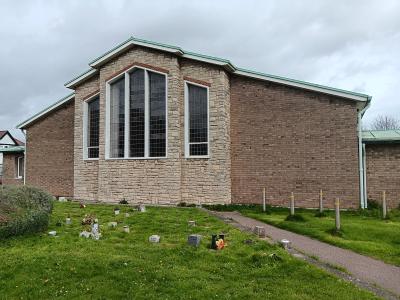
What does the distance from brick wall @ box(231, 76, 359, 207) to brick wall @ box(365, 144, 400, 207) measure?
859 mm

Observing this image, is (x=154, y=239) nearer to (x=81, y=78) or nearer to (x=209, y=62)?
(x=209, y=62)

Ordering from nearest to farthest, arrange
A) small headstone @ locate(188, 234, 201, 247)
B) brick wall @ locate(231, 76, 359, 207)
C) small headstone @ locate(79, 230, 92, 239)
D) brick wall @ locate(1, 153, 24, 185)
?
small headstone @ locate(188, 234, 201, 247) → small headstone @ locate(79, 230, 92, 239) → brick wall @ locate(231, 76, 359, 207) → brick wall @ locate(1, 153, 24, 185)

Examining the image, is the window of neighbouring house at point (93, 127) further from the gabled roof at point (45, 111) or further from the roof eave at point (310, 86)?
the roof eave at point (310, 86)

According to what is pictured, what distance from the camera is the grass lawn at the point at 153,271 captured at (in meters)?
5.35

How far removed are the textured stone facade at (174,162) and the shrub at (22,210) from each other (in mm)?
6969

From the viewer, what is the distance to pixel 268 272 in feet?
20.1

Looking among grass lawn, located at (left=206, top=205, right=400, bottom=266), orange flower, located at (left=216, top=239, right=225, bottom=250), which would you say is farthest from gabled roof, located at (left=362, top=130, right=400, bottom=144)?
orange flower, located at (left=216, top=239, right=225, bottom=250)

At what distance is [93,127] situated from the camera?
63.5ft

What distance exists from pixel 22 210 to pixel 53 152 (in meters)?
12.7

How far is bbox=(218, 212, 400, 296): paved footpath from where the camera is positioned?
239 inches

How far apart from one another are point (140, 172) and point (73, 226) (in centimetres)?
694

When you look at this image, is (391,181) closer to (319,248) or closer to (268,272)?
(319,248)

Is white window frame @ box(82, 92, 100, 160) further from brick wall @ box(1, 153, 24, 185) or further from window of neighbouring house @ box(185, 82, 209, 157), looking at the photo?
brick wall @ box(1, 153, 24, 185)

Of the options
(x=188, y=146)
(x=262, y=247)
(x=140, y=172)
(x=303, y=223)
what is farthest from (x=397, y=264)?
(x=140, y=172)
